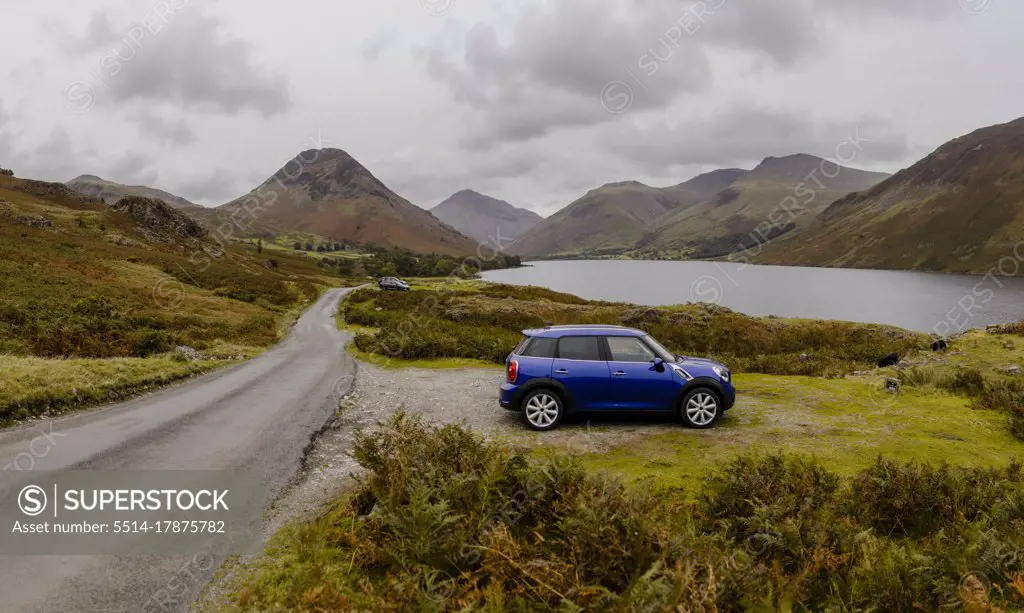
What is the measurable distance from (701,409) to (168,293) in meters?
40.1

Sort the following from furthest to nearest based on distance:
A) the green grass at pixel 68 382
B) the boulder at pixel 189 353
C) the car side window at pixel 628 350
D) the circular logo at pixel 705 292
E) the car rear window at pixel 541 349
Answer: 1. the circular logo at pixel 705 292
2. the boulder at pixel 189 353
3. the green grass at pixel 68 382
4. the car rear window at pixel 541 349
5. the car side window at pixel 628 350

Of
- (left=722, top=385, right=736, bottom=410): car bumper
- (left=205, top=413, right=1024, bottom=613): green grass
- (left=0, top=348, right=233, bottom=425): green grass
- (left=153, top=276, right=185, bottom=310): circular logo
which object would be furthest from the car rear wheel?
(left=153, top=276, right=185, bottom=310): circular logo

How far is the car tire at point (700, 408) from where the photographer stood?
1059 cm

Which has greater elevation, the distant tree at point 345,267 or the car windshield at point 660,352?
the distant tree at point 345,267

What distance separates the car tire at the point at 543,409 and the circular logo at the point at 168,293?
31372 millimetres

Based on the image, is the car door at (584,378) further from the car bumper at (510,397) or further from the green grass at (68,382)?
the green grass at (68,382)

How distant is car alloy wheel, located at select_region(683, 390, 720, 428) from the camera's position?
1059 centimetres

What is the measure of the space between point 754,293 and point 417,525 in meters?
99.0

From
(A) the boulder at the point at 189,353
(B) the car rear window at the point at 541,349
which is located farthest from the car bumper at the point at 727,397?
(A) the boulder at the point at 189,353

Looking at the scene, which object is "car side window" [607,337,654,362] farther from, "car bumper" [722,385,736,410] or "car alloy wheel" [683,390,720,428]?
"car bumper" [722,385,736,410]

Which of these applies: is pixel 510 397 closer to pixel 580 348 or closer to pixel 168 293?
pixel 580 348

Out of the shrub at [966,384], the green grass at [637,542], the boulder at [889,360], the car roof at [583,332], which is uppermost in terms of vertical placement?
the car roof at [583,332]

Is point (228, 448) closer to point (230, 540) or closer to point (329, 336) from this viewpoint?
point (230, 540)

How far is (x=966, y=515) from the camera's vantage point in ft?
20.6
